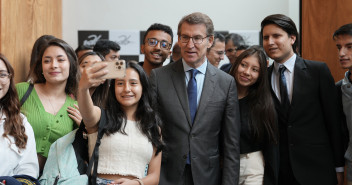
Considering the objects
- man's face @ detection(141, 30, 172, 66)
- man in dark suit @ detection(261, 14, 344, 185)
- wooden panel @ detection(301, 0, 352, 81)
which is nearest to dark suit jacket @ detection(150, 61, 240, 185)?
man in dark suit @ detection(261, 14, 344, 185)

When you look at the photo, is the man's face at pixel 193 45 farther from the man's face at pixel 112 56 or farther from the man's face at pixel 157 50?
the man's face at pixel 112 56

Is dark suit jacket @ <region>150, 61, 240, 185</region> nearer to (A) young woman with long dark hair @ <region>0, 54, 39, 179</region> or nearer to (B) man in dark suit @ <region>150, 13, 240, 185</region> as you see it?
(B) man in dark suit @ <region>150, 13, 240, 185</region>

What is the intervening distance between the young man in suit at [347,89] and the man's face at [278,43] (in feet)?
1.07

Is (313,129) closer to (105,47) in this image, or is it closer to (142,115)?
(142,115)

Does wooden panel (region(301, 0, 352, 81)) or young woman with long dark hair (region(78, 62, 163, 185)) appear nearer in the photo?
young woman with long dark hair (region(78, 62, 163, 185))

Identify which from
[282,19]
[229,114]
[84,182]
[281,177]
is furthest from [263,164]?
[84,182]

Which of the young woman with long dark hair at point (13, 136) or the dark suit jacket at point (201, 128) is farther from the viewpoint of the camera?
the dark suit jacket at point (201, 128)

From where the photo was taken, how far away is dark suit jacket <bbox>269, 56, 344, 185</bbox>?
2.49 meters

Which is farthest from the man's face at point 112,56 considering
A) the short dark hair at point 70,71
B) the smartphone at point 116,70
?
the smartphone at point 116,70

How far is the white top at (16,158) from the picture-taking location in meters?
2.05

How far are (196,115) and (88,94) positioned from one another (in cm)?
69

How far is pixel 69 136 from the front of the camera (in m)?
2.16

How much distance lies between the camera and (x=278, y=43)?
2553mm

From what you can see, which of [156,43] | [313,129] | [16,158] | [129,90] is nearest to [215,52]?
[156,43]
